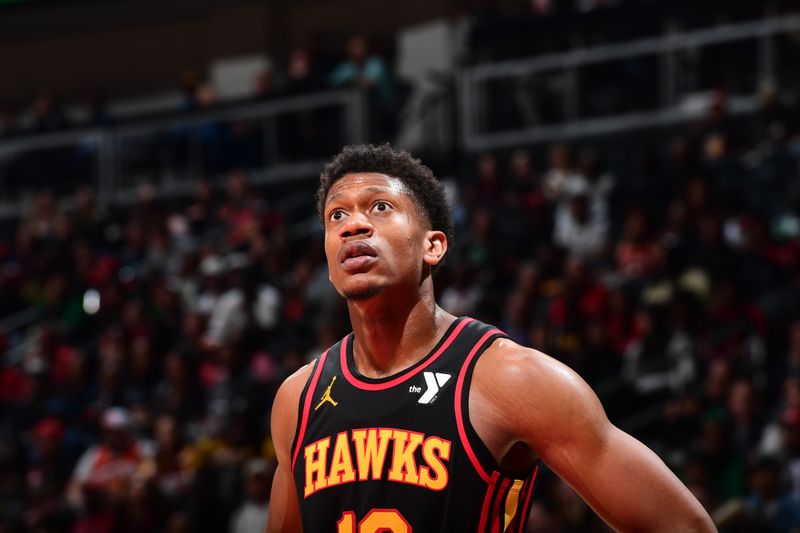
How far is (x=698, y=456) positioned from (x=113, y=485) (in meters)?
4.85

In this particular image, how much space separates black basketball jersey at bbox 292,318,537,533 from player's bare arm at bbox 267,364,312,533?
0.08 meters

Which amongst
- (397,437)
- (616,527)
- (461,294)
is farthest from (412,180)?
(461,294)

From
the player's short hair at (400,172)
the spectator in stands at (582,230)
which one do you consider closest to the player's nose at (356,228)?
the player's short hair at (400,172)

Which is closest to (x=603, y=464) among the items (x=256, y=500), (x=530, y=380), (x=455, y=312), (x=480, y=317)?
(x=530, y=380)

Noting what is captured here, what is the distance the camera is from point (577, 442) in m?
3.40

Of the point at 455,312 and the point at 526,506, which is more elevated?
the point at 526,506

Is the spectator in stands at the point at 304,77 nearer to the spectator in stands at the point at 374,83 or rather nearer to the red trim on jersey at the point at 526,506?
the spectator in stands at the point at 374,83

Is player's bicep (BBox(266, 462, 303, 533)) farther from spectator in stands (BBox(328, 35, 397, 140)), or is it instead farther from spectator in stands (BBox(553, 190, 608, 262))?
spectator in stands (BBox(328, 35, 397, 140))

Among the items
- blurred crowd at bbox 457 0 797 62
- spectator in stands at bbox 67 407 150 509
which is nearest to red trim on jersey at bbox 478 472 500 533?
spectator in stands at bbox 67 407 150 509

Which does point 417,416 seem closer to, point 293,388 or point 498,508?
point 498,508

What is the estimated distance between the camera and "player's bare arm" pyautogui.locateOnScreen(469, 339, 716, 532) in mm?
3346

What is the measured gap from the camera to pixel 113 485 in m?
11.3

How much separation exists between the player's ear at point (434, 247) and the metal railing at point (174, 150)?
36.1 ft

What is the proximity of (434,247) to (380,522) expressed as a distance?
759 millimetres
